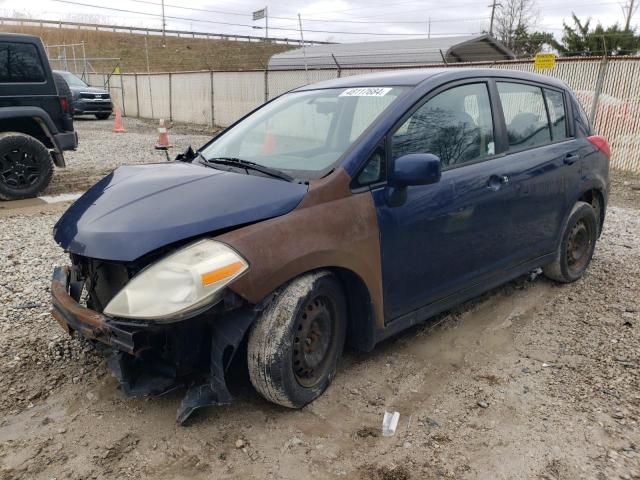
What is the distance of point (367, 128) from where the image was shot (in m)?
3.01

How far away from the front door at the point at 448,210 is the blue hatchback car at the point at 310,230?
1 cm

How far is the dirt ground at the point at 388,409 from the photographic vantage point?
241cm

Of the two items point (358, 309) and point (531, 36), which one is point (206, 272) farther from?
point (531, 36)

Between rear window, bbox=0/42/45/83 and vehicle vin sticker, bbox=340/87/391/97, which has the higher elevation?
rear window, bbox=0/42/45/83

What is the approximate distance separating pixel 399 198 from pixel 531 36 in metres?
34.6

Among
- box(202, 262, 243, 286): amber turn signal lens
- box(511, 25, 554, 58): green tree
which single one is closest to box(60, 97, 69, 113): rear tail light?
box(202, 262, 243, 286): amber turn signal lens

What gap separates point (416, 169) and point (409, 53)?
21404 millimetres

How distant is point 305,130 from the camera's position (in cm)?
339

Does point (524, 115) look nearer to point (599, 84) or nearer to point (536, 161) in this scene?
point (536, 161)

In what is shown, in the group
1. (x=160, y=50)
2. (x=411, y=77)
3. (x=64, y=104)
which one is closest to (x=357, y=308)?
(x=411, y=77)

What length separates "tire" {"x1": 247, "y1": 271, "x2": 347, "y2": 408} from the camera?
251 cm

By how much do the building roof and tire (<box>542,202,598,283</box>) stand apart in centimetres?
1701

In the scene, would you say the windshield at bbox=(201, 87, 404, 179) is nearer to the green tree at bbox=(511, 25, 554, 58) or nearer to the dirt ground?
the dirt ground

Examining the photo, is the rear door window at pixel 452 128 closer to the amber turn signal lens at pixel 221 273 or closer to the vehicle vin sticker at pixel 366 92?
the vehicle vin sticker at pixel 366 92
